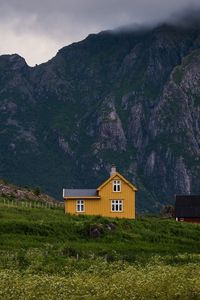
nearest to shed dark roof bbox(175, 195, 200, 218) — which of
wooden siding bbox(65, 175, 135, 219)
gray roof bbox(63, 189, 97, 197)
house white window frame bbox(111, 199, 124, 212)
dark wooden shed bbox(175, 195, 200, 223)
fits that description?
dark wooden shed bbox(175, 195, 200, 223)

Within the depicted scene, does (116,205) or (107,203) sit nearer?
(107,203)

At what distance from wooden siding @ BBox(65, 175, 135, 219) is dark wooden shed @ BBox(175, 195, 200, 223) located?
2891cm

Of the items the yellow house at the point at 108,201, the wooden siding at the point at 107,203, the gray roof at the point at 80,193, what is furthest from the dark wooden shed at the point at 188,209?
the gray roof at the point at 80,193

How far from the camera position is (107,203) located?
9362 cm

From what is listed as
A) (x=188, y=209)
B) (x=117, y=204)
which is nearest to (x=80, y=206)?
(x=117, y=204)

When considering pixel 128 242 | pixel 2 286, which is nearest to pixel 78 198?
pixel 128 242

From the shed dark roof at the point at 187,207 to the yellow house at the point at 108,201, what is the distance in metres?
29.4

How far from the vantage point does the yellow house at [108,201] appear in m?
93.4

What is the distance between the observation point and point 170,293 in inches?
1491

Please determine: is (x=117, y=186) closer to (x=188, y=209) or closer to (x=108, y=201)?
(x=108, y=201)

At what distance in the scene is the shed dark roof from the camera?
12162 centimetres

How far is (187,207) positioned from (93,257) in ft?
212

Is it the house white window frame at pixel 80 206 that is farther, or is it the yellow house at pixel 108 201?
the house white window frame at pixel 80 206

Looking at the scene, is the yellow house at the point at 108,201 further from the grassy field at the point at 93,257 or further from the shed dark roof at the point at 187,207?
the shed dark roof at the point at 187,207
